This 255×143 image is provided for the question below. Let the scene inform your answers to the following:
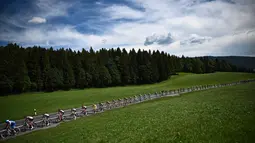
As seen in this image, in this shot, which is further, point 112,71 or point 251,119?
point 112,71

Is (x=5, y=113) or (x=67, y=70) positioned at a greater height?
(x=67, y=70)

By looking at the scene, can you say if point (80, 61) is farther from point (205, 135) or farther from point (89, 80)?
point (205, 135)

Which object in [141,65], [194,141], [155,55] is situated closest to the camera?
[194,141]

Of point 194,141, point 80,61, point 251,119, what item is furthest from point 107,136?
point 80,61

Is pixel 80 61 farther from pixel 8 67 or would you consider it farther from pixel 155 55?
pixel 155 55

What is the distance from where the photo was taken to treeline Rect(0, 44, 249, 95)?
75750mm

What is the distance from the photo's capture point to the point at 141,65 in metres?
112

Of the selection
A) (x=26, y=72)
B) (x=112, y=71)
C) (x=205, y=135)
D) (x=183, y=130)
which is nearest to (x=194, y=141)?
(x=205, y=135)

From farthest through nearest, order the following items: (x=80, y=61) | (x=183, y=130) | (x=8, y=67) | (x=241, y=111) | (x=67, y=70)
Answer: (x=80, y=61), (x=67, y=70), (x=8, y=67), (x=241, y=111), (x=183, y=130)

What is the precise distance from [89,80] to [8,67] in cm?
3463

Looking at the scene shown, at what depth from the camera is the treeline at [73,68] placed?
75.8 m

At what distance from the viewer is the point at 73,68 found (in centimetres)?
9569

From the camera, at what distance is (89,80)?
9375 cm

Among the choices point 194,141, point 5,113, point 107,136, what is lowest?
point 5,113
